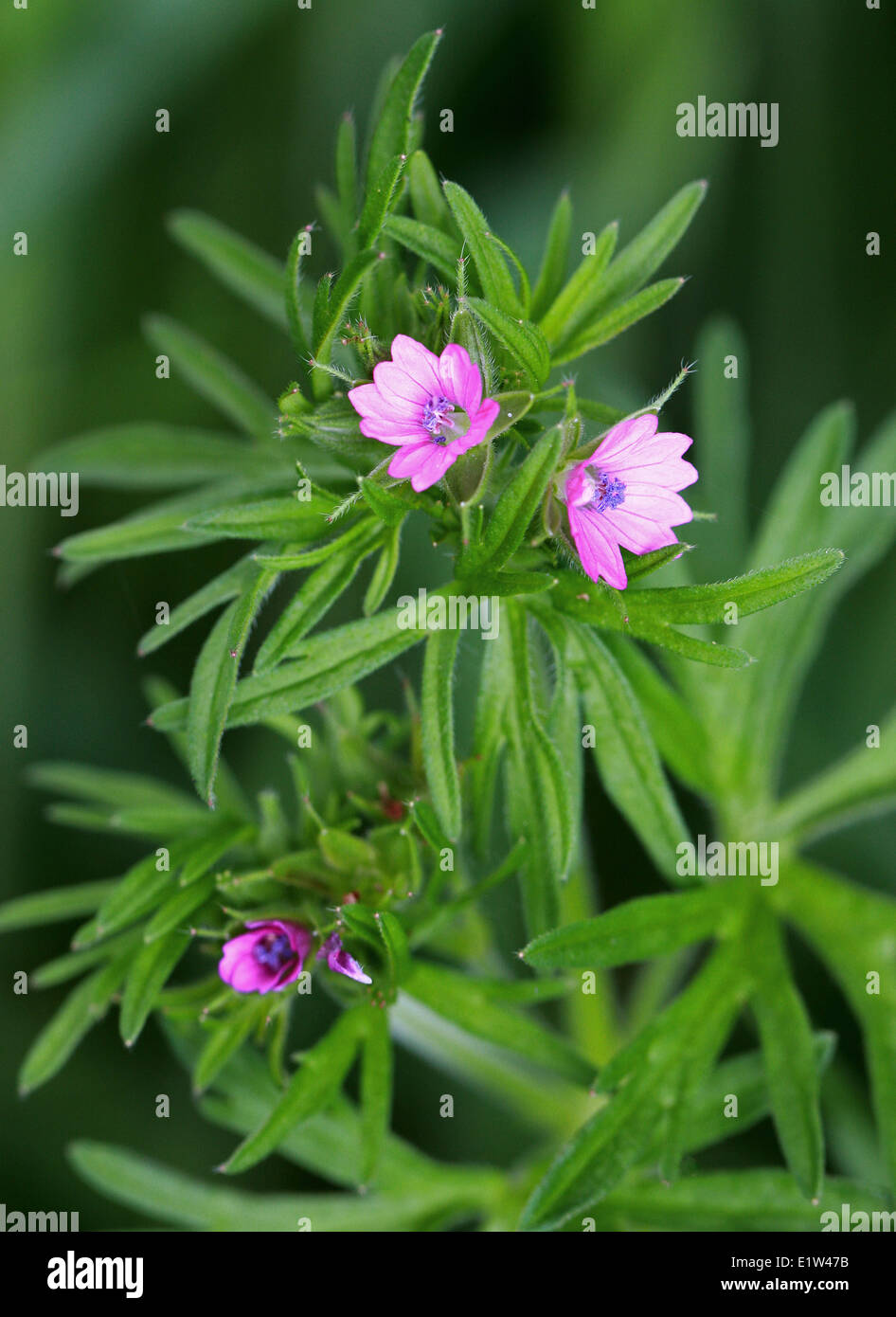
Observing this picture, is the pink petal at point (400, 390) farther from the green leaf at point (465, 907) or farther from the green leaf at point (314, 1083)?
the green leaf at point (314, 1083)

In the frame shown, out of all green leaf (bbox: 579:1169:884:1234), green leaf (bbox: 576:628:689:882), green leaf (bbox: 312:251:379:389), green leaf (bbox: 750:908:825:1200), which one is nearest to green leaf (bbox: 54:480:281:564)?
green leaf (bbox: 312:251:379:389)

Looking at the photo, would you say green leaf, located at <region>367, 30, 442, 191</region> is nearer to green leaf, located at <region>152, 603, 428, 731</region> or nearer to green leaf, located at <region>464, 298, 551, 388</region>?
green leaf, located at <region>464, 298, 551, 388</region>

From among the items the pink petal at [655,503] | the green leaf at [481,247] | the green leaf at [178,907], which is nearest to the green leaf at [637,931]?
the green leaf at [178,907]

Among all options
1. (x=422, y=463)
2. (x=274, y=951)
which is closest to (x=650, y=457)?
(x=422, y=463)

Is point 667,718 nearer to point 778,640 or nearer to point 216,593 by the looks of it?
point 778,640
